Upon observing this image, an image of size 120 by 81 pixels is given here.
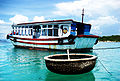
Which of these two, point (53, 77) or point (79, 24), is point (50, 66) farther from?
point (79, 24)

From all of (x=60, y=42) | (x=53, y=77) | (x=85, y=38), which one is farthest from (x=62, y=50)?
(x=53, y=77)

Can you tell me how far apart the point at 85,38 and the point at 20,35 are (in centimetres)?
1129

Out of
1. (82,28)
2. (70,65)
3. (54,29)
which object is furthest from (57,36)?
(70,65)

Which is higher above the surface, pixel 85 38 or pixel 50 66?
pixel 85 38

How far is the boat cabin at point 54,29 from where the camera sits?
1416cm

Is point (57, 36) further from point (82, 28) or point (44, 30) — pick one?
point (82, 28)

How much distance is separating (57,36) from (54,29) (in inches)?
43.1

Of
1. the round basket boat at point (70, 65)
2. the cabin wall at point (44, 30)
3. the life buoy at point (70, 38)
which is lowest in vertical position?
the round basket boat at point (70, 65)

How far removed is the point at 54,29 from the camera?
15.5 m

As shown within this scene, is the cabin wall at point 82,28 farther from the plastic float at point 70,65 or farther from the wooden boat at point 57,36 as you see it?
the plastic float at point 70,65

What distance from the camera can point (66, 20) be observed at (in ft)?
44.9

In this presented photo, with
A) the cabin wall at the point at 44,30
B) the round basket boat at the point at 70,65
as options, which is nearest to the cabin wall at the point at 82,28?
the cabin wall at the point at 44,30

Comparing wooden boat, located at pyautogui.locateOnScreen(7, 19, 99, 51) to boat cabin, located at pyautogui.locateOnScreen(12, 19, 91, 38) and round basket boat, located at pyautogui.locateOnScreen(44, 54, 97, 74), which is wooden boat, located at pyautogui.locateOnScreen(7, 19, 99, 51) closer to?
boat cabin, located at pyautogui.locateOnScreen(12, 19, 91, 38)

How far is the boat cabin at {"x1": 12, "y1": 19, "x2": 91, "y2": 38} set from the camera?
46.5ft
